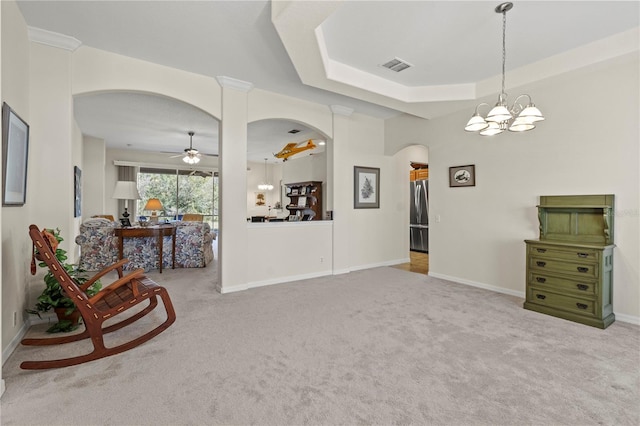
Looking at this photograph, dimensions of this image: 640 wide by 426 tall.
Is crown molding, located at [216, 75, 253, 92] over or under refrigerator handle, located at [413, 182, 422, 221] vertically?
over

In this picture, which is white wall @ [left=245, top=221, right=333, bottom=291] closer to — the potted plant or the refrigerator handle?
the potted plant

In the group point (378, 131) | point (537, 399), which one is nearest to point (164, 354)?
point (537, 399)

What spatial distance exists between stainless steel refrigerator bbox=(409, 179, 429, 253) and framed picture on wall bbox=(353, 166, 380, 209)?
2.24m

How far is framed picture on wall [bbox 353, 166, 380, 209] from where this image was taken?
5.75 metres

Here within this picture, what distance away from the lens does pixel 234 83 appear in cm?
421

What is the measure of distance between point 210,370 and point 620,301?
4109 millimetres

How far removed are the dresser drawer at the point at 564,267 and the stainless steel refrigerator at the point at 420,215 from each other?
13.4 feet

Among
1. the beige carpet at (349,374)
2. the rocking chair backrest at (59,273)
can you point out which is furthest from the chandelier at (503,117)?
the rocking chair backrest at (59,273)

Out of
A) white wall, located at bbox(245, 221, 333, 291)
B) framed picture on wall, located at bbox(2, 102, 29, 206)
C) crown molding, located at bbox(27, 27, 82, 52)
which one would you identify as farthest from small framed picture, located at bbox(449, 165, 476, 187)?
framed picture on wall, located at bbox(2, 102, 29, 206)

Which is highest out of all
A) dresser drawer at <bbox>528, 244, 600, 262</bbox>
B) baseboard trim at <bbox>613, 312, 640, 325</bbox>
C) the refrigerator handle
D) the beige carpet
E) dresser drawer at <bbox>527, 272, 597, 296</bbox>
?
the refrigerator handle

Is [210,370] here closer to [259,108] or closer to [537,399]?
[537,399]

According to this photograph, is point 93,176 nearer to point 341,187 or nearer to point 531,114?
point 341,187

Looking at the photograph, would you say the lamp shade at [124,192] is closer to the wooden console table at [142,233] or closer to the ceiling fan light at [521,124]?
the wooden console table at [142,233]

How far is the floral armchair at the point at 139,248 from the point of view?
550 centimetres
